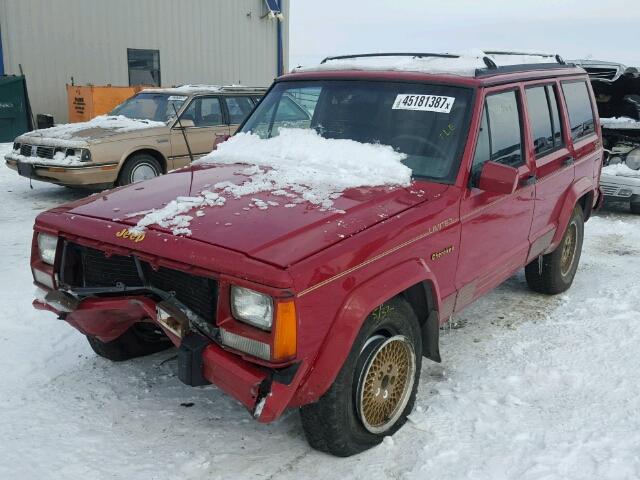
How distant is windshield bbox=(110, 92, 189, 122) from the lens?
9117 millimetres

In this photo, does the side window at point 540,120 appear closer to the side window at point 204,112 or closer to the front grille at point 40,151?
the side window at point 204,112

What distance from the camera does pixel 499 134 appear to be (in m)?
3.92

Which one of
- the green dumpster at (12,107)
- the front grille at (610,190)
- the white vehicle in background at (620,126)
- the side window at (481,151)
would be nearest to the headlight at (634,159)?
the white vehicle in background at (620,126)

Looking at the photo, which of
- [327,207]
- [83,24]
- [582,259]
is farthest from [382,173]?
Result: [83,24]

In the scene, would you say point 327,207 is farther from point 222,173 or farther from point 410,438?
point 410,438

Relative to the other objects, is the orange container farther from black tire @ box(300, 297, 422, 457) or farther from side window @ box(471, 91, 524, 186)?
black tire @ box(300, 297, 422, 457)

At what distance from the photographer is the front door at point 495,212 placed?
3570mm

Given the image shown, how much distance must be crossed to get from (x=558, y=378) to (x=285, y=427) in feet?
5.72

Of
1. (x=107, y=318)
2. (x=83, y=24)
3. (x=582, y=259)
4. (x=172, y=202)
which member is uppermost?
(x=83, y=24)

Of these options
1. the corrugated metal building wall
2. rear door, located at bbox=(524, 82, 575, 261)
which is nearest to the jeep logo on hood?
rear door, located at bbox=(524, 82, 575, 261)

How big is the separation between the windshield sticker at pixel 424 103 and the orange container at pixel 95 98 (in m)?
11.3

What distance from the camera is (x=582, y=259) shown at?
6445 mm

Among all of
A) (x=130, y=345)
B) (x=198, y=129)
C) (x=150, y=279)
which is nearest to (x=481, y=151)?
(x=150, y=279)

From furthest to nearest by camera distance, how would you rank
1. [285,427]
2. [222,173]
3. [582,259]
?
1. [582,259]
2. [222,173]
3. [285,427]
